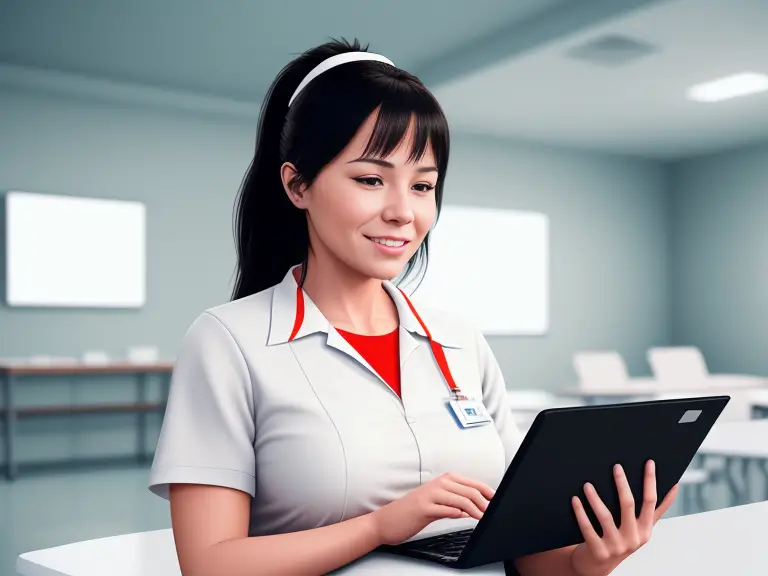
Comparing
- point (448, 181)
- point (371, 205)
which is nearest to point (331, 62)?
point (371, 205)

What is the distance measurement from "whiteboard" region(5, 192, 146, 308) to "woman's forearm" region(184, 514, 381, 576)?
6379mm

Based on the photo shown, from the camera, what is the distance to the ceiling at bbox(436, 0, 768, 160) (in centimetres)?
559

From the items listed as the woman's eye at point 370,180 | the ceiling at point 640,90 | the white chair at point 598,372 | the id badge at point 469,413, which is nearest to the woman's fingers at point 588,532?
the id badge at point 469,413

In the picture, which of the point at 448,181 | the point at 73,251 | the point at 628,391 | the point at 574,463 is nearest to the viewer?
the point at 574,463

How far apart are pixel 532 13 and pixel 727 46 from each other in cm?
142

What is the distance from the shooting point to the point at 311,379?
1138mm

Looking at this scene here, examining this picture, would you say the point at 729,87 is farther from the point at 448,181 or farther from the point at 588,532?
the point at 588,532

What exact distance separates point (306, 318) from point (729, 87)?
6.75 metres

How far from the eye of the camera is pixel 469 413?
4.02 feet

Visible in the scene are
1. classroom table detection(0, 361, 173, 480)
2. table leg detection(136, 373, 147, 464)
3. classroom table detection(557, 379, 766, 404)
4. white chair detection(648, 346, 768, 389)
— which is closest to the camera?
classroom table detection(557, 379, 766, 404)

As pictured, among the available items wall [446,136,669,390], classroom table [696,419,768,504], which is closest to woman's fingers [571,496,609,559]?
classroom table [696,419,768,504]

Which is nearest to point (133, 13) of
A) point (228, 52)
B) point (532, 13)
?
point (228, 52)

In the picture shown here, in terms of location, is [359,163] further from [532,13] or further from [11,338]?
[11,338]

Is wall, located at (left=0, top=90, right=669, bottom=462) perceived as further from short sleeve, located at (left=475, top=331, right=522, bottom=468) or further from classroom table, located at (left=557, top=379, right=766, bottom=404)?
short sleeve, located at (left=475, top=331, right=522, bottom=468)
